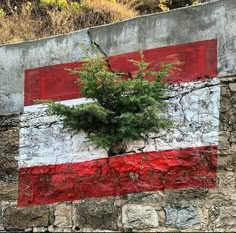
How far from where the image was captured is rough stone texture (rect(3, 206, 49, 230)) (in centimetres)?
580

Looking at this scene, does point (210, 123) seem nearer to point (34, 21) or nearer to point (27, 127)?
point (27, 127)

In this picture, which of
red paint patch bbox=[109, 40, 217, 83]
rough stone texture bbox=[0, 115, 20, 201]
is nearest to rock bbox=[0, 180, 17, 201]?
rough stone texture bbox=[0, 115, 20, 201]

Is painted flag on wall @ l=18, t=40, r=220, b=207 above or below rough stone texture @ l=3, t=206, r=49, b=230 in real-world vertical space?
above

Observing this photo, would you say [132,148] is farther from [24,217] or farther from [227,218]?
[24,217]

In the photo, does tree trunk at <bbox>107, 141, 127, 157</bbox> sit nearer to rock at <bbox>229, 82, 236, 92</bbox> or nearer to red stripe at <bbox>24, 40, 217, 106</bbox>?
red stripe at <bbox>24, 40, 217, 106</bbox>

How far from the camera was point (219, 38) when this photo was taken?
5.45m

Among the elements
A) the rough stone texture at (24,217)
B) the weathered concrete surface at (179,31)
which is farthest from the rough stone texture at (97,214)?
the weathered concrete surface at (179,31)

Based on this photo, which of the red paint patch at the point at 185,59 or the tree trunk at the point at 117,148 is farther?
the tree trunk at the point at 117,148

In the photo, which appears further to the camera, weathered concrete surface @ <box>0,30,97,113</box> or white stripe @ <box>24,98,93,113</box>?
weathered concrete surface @ <box>0,30,97,113</box>

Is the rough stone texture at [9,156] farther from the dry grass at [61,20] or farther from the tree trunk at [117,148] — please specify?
the dry grass at [61,20]

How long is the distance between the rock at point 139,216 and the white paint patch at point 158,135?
0.58 metres

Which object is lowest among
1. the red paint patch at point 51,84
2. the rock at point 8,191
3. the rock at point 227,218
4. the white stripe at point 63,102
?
the rock at point 227,218

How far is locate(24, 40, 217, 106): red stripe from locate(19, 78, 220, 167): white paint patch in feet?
0.36

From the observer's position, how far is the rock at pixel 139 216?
5.30 m
